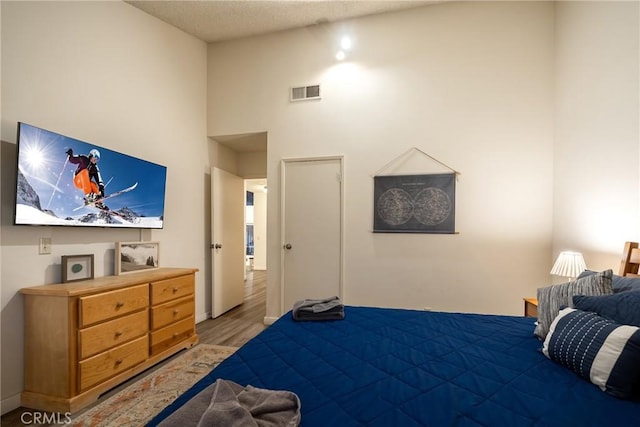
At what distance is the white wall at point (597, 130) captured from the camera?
1962mm

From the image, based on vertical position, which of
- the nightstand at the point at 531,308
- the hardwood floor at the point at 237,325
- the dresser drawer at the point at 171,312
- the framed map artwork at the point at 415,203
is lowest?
the hardwood floor at the point at 237,325

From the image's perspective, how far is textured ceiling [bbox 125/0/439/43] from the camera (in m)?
3.07

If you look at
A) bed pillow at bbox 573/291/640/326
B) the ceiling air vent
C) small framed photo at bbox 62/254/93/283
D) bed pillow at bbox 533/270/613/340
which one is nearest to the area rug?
small framed photo at bbox 62/254/93/283

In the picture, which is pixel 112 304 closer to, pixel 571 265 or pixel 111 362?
pixel 111 362

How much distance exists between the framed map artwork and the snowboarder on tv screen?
2674 mm

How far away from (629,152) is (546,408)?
6.55 feet

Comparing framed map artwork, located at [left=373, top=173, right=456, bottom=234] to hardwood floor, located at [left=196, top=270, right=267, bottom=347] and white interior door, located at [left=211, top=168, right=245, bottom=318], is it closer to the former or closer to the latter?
hardwood floor, located at [left=196, top=270, right=267, bottom=347]

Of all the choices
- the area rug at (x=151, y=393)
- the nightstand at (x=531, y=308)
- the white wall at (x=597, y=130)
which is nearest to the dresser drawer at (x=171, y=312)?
the area rug at (x=151, y=393)

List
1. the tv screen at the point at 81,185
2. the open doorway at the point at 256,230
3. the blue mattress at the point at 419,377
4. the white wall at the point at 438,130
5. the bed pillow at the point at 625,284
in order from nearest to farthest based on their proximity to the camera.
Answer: the blue mattress at the point at 419,377
the bed pillow at the point at 625,284
the tv screen at the point at 81,185
the white wall at the point at 438,130
the open doorway at the point at 256,230

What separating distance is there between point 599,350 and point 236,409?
55.2 inches

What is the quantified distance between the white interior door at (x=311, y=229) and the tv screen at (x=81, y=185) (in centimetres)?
145

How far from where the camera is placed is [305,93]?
11.6 feet

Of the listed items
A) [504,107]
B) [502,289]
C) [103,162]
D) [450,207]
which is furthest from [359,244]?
[103,162]

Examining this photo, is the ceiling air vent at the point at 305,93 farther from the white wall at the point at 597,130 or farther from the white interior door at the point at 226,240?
the white wall at the point at 597,130
